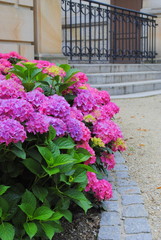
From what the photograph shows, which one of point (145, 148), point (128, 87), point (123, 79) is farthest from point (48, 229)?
point (123, 79)

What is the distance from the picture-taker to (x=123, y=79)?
32.7ft

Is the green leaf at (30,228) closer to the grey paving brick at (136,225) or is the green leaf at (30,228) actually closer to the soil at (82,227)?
the soil at (82,227)

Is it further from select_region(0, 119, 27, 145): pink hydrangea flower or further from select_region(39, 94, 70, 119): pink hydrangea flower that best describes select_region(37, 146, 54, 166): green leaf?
select_region(39, 94, 70, 119): pink hydrangea flower

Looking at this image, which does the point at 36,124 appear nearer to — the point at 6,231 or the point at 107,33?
the point at 6,231

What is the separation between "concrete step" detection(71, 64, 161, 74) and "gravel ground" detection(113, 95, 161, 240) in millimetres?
1632

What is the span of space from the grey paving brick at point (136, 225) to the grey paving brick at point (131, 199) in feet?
0.92

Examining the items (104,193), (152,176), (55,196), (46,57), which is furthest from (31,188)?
(46,57)

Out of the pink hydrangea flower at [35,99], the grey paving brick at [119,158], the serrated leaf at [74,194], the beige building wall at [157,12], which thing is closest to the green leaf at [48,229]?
the serrated leaf at [74,194]

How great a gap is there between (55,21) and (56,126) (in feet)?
19.6

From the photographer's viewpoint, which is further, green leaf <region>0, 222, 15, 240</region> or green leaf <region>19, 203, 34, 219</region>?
green leaf <region>19, 203, 34, 219</region>

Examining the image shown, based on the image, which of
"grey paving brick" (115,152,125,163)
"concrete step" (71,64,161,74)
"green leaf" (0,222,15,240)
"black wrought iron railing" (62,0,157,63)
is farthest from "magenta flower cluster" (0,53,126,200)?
"black wrought iron railing" (62,0,157,63)

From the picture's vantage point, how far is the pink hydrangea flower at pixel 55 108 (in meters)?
2.19

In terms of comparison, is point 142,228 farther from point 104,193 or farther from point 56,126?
point 56,126

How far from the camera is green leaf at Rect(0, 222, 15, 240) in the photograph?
1783mm
